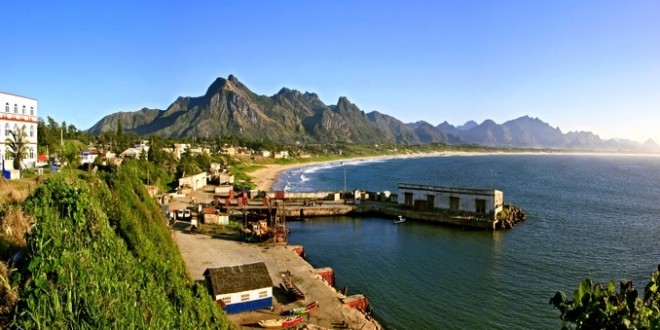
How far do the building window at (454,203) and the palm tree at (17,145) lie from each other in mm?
58172

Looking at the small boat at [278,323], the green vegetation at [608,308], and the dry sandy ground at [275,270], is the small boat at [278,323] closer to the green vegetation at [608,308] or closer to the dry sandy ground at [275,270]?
the dry sandy ground at [275,270]

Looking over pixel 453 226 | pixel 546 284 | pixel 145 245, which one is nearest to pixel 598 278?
pixel 546 284

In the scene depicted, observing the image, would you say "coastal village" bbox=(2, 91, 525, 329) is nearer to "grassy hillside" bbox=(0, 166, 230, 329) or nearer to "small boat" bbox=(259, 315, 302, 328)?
"small boat" bbox=(259, 315, 302, 328)

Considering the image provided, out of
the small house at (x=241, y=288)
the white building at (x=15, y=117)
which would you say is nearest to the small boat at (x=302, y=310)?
the small house at (x=241, y=288)

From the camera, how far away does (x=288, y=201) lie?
2985 inches

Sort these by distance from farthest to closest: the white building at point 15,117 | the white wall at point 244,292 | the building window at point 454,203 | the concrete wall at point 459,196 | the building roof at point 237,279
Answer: the building window at point 454,203 < the concrete wall at point 459,196 < the white building at point 15,117 < the building roof at point 237,279 < the white wall at point 244,292

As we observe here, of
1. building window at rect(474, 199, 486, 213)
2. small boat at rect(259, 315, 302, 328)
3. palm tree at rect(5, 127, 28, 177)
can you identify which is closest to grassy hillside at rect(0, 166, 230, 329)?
small boat at rect(259, 315, 302, 328)

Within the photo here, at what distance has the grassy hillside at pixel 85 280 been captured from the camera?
9.25m

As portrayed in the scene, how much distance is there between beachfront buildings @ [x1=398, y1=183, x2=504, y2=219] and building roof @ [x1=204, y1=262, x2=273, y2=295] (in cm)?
4522

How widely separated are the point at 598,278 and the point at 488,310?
15548mm

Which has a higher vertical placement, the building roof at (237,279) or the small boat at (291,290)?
the building roof at (237,279)

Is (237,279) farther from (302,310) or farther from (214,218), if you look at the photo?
(214,218)

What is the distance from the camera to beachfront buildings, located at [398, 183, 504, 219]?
63.3 metres

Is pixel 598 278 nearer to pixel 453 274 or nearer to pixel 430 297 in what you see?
pixel 453 274
